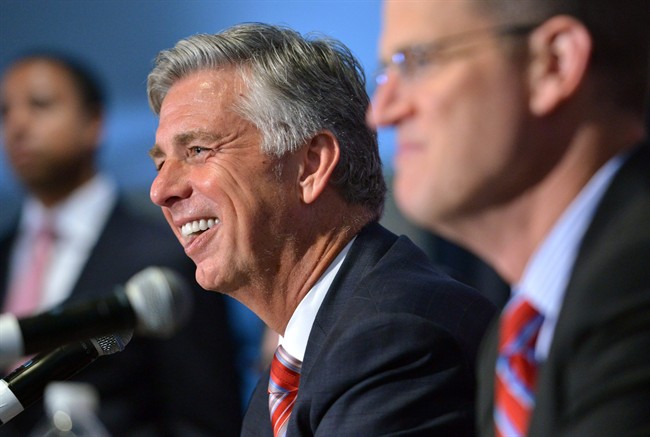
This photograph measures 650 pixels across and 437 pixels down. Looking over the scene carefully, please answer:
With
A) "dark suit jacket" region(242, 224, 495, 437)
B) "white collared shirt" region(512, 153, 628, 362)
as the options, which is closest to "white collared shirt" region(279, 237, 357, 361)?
"dark suit jacket" region(242, 224, 495, 437)

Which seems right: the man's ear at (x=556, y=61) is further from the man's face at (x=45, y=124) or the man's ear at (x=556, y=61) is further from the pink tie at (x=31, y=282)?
the man's face at (x=45, y=124)

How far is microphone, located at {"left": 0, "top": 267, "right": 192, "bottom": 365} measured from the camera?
132cm

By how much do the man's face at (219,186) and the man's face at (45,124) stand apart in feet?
6.75

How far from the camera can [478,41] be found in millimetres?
1407

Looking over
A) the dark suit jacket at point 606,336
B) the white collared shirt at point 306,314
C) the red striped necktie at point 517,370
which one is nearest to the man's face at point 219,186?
the white collared shirt at point 306,314

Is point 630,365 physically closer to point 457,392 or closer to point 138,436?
point 457,392

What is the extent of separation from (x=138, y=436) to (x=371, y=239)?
162cm

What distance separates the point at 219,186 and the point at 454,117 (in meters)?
1.03

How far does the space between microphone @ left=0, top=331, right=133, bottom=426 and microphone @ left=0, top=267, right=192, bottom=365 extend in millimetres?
419

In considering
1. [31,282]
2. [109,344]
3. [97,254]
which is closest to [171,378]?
[97,254]

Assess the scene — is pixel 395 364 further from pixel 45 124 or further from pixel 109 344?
pixel 45 124

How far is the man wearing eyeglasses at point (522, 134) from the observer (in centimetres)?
135

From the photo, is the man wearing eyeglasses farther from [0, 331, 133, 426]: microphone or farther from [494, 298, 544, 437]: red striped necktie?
[0, 331, 133, 426]: microphone

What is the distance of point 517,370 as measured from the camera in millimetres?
1366
